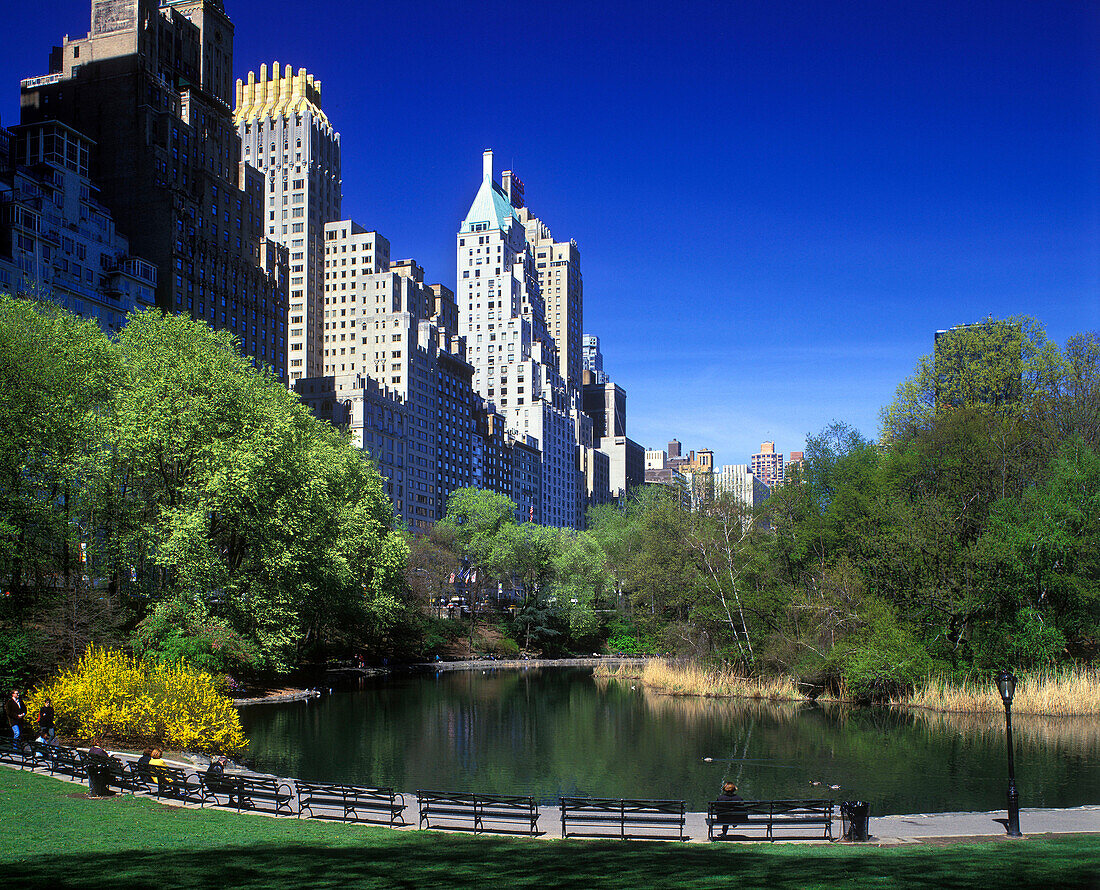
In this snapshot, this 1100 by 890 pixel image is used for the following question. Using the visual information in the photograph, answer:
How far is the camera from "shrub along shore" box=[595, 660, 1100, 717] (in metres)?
41.9

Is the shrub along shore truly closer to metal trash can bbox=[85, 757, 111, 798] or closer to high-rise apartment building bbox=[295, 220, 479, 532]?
metal trash can bbox=[85, 757, 111, 798]

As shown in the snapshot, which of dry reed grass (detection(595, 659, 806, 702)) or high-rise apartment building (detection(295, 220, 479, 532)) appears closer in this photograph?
dry reed grass (detection(595, 659, 806, 702))

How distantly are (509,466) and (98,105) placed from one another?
104 meters

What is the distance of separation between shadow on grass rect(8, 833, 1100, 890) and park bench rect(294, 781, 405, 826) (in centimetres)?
312

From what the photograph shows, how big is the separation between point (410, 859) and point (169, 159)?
12412cm

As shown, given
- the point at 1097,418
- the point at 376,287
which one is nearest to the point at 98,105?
the point at 376,287

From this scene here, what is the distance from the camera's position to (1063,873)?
1455 cm

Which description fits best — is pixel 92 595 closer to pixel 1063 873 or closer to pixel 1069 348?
pixel 1063 873

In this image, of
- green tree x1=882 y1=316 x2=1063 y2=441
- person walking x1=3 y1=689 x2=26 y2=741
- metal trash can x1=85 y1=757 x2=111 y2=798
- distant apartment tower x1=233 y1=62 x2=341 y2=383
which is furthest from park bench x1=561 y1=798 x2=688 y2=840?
distant apartment tower x1=233 y1=62 x2=341 y2=383

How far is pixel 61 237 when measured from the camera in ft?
304

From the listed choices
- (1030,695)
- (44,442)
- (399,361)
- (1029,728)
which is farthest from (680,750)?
(399,361)

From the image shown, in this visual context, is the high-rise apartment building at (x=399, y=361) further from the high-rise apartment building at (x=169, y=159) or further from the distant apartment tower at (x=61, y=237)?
the distant apartment tower at (x=61, y=237)

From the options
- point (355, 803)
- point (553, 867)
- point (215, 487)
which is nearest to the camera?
point (553, 867)

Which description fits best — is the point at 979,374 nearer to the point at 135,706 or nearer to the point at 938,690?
the point at 938,690
